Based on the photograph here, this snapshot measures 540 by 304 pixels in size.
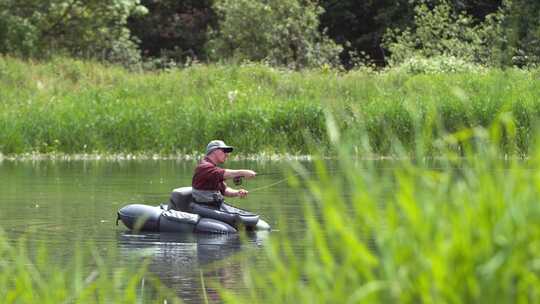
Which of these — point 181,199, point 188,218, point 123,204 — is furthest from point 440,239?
point 123,204

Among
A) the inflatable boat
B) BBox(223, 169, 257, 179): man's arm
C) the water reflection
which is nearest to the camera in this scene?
the water reflection

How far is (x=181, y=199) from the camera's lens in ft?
54.1

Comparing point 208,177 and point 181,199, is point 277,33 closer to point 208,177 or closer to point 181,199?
point 181,199

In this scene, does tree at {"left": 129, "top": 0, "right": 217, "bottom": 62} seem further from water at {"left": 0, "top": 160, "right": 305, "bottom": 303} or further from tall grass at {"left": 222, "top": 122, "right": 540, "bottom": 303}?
tall grass at {"left": 222, "top": 122, "right": 540, "bottom": 303}

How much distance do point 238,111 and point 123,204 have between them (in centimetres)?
1098

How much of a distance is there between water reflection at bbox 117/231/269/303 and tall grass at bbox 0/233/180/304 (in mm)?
245

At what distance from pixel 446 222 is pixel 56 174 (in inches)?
819

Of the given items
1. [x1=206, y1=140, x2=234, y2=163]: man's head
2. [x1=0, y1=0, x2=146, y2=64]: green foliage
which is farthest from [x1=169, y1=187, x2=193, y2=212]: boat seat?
[x1=0, y1=0, x2=146, y2=64]: green foliage

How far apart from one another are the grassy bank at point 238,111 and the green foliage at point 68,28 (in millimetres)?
6187

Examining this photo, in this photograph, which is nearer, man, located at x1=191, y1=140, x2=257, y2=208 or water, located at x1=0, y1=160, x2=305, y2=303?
water, located at x1=0, y1=160, x2=305, y2=303

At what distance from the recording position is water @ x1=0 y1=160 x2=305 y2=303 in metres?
13.0

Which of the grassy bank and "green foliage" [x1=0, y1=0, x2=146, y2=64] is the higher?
"green foliage" [x1=0, y1=0, x2=146, y2=64]

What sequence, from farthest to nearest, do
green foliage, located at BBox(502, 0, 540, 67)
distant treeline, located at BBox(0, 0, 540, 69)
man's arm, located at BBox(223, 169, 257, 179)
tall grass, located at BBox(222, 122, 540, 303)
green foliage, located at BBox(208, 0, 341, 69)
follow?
green foliage, located at BBox(208, 0, 341, 69) < distant treeline, located at BBox(0, 0, 540, 69) < green foliage, located at BBox(502, 0, 540, 67) < man's arm, located at BBox(223, 169, 257, 179) < tall grass, located at BBox(222, 122, 540, 303)

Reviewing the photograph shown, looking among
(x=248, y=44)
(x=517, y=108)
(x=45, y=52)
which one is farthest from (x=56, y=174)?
(x=248, y=44)
